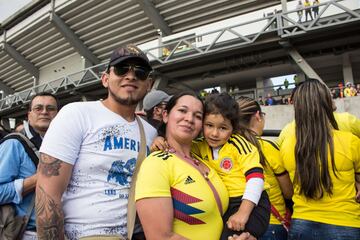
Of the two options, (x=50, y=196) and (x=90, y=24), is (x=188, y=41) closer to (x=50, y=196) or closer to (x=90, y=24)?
(x=90, y=24)

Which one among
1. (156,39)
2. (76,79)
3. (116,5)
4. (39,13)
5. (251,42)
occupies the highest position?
(39,13)

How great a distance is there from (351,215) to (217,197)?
98cm

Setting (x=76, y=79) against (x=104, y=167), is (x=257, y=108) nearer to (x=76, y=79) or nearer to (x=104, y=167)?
(x=104, y=167)

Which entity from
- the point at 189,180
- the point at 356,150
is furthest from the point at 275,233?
the point at 189,180

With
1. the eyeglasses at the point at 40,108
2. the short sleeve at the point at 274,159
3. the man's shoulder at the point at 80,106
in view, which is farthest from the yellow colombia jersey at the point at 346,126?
the eyeglasses at the point at 40,108

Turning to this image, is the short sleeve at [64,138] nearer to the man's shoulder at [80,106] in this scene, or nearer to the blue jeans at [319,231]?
the man's shoulder at [80,106]

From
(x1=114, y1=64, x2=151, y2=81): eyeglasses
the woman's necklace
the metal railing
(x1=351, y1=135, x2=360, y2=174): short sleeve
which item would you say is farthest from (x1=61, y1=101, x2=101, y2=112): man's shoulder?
the metal railing

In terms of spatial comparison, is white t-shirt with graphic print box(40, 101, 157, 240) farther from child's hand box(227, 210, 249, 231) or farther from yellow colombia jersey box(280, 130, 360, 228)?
yellow colombia jersey box(280, 130, 360, 228)

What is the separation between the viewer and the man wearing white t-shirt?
1.45 m

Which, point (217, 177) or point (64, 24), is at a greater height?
point (64, 24)

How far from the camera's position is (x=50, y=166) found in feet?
4.79

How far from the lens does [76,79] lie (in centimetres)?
1886

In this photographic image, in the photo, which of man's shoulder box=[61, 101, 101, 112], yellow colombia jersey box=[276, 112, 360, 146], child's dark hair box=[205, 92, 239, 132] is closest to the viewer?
man's shoulder box=[61, 101, 101, 112]

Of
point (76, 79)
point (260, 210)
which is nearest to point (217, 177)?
point (260, 210)
